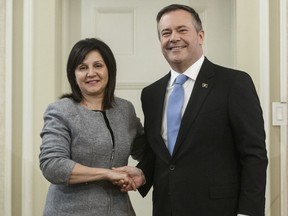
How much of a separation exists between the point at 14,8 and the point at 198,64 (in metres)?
1.08

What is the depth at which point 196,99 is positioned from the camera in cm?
149

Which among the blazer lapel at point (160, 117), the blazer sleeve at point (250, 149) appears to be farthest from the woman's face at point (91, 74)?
the blazer sleeve at point (250, 149)

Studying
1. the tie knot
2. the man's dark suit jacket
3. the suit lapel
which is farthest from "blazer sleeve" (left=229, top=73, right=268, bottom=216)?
the tie knot

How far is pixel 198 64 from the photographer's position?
1597 mm

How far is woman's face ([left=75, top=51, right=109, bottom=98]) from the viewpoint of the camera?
153 centimetres

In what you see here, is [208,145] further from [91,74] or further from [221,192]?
[91,74]

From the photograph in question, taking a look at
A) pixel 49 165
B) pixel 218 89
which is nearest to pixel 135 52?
pixel 218 89

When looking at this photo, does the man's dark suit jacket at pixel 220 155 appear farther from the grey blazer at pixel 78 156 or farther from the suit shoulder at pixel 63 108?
the suit shoulder at pixel 63 108

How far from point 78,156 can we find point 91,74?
310 millimetres

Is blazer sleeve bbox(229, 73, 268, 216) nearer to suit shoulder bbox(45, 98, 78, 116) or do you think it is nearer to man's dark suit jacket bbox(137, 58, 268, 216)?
man's dark suit jacket bbox(137, 58, 268, 216)

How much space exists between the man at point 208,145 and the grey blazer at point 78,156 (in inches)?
3.2

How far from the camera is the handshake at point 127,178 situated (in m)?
1.45

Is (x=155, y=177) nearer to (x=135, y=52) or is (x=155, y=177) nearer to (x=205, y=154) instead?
(x=205, y=154)

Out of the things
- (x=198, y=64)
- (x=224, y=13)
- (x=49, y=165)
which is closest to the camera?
(x=49, y=165)
